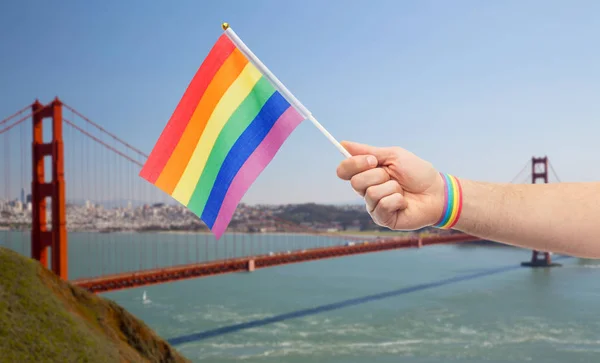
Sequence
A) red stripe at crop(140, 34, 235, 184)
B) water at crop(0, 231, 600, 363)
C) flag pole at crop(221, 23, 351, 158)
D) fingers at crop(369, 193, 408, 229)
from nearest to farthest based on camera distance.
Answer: fingers at crop(369, 193, 408, 229), flag pole at crop(221, 23, 351, 158), red stripe at crop(140, 34, 235, 184), water at crop(0, 231, 600, 363)

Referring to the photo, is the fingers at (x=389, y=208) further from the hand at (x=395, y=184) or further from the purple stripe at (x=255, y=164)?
the purple stripe at (x=255, y=164)

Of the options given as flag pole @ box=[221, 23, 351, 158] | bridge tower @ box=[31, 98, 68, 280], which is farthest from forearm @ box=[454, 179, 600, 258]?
bridge tower @ box=[31, 98, 68, 280]

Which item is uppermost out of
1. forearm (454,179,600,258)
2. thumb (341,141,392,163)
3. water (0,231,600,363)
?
thumb (341,141,392,163)

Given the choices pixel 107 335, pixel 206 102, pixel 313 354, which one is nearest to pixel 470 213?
pixel 206 102

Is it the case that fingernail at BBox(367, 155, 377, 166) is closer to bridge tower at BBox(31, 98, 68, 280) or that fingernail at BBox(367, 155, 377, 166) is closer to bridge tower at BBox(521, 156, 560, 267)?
bridge tower at BBox(31, 98, 68, 280)

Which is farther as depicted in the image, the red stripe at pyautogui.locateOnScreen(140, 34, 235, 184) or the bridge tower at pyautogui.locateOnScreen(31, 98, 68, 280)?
the bridge tower at pyautogui.locateOnScreen(31, 98, 68, 280)

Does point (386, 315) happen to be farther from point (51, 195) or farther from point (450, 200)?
point (450, 200)

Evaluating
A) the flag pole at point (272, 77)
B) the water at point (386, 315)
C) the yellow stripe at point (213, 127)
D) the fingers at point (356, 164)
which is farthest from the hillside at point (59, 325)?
the fingers at point (356, 164)

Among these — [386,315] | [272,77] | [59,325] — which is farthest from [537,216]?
[386,315]
